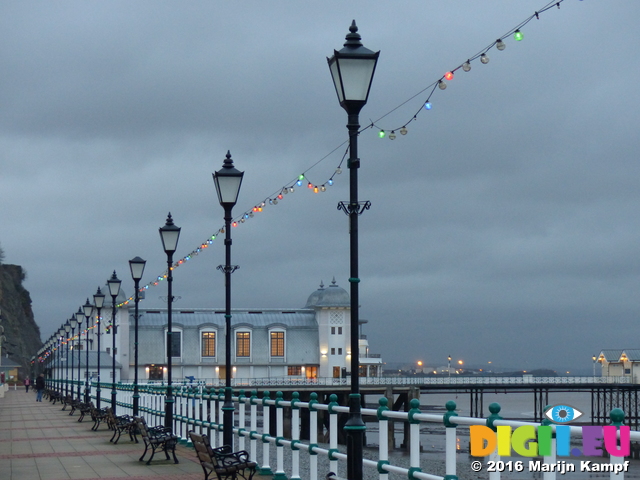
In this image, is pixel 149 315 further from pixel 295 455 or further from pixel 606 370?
pixel 295 455

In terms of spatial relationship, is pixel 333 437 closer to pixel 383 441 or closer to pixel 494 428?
pixel 383 441

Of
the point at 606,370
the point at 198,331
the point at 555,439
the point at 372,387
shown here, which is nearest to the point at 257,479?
the point at 555,439

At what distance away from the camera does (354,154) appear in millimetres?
9445

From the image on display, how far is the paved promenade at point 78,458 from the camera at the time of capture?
14.7 m

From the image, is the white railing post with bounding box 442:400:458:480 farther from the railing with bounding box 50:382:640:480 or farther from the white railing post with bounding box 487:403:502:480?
the white railing post with bounding box 487:403:502:480

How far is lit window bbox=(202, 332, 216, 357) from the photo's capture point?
3524 inches

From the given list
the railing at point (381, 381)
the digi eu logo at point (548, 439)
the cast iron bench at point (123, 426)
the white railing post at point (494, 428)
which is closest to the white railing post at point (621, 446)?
the digi eu logo at point (548, 439)

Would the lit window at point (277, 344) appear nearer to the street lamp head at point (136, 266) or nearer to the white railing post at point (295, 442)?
the street lamp head at point (136, 266)

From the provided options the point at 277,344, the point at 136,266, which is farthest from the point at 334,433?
the point at 277,344

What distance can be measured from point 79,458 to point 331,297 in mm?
73215

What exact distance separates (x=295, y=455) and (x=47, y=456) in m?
6.94

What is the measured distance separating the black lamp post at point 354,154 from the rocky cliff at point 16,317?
107025 mm

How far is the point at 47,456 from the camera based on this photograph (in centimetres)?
1789

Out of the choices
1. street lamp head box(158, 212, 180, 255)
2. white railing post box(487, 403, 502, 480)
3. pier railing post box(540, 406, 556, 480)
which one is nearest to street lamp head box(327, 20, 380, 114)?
white railing post box(487, 403, 502, 480)
